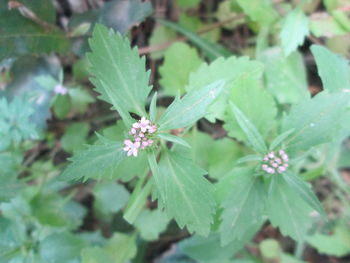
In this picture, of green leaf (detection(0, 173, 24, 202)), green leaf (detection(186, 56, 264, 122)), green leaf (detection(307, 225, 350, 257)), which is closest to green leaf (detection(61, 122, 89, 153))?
green leaf (detection(0, 173, 24, 202))

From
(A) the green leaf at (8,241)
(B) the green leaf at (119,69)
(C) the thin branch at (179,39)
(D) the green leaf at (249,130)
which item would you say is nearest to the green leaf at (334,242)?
(D) the green leaf at (249,130)

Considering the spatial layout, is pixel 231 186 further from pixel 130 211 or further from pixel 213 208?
pixel 130 211

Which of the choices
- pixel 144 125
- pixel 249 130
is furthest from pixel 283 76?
pixel 144 125

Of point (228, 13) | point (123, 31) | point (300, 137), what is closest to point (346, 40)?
point (228, 13)

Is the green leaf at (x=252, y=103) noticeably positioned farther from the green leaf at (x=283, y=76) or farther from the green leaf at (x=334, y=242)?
the green leaf at (x=334, y=242)

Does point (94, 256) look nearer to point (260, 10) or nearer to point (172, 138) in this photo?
point (172, 138)
